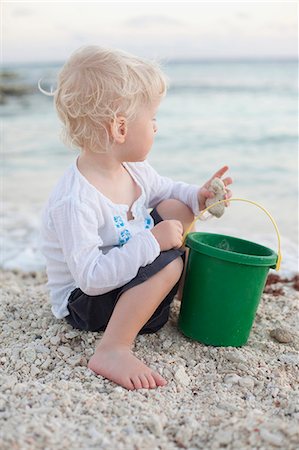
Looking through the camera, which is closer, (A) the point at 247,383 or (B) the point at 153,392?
(B) the point at 153,392

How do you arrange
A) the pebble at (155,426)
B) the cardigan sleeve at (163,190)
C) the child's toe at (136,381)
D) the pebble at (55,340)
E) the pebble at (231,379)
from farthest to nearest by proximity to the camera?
1. the cardigan sleeve at (163,190)
2. the pebble at (55,340)
3. the pebble at (231,379)
4. the child's toe at (136,381)
5. the pebble at (155,426)

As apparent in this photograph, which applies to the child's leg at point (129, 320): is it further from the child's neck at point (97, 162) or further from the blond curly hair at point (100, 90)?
the blond curly hair at point (100, 90)

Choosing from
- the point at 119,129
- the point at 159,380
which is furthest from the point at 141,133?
the point at 159,380

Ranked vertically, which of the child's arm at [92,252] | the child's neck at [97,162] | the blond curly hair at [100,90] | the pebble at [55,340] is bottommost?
the pebble at [55,340]

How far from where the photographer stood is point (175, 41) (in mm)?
14438

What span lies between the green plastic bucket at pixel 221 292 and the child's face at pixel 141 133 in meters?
0.47

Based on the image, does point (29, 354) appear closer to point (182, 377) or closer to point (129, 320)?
point (129, 320)

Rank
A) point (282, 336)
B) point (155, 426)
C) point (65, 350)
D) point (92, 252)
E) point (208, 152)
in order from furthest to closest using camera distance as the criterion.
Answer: point (208, 152) → point (282, 336) → point (65, 350) → point (92, 252) → point (155, 426)

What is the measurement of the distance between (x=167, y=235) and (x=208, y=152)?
709 centimetres

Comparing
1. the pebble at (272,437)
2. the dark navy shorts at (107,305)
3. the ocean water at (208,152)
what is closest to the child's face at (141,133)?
the ocean water at (208,152)

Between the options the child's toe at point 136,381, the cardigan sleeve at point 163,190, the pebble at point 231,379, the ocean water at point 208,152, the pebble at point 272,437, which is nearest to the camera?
the pebble at point 272,437

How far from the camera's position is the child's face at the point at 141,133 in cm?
288

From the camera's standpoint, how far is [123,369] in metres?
2.50

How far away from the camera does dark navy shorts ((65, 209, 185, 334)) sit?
2670 mm
